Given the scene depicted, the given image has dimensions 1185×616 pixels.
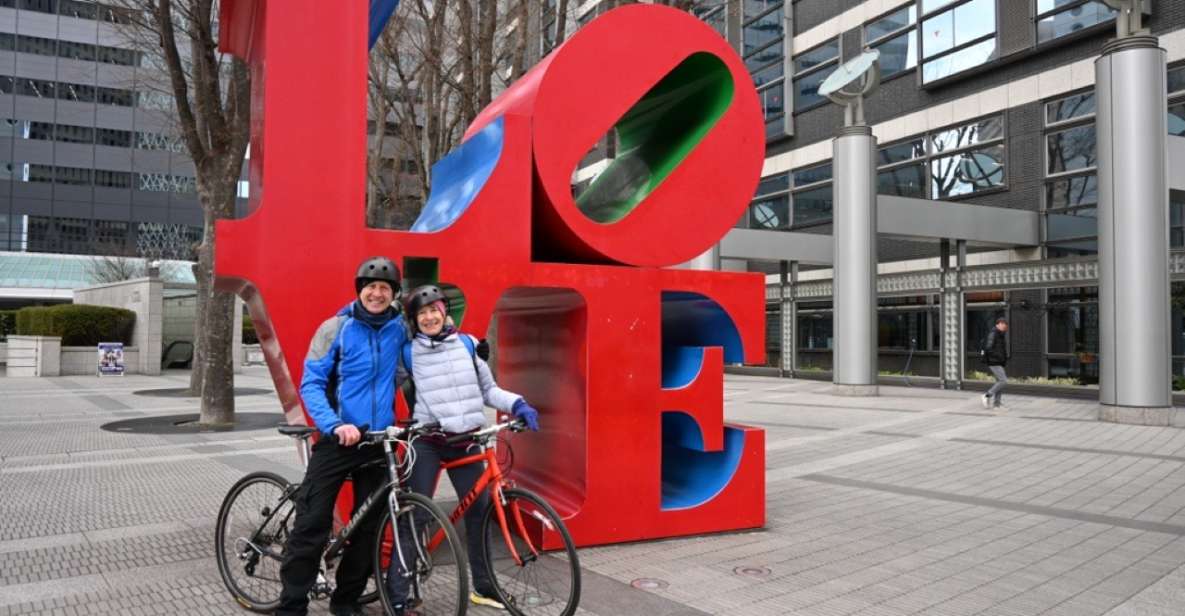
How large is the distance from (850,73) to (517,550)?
1669 cm

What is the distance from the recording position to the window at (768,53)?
2788cm

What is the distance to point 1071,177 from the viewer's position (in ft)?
62.3

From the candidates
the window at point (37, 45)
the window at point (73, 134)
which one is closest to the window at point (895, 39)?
the window at point (73, 134)

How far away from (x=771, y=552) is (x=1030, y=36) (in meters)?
18.3

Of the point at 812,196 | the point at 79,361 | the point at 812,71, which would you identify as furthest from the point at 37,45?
the point at 812,196

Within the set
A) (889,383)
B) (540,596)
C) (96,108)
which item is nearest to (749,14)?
(889,383)

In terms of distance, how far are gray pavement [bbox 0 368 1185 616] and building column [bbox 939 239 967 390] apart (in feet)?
22.3

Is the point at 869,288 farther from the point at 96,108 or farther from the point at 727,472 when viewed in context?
the point at 96,108

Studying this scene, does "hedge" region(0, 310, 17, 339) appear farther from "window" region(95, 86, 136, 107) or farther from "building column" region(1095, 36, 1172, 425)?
"building column" region(1095, 36, 1172, 425)

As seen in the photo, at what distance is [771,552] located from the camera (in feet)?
18.4

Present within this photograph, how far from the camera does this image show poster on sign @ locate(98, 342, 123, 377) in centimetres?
2445

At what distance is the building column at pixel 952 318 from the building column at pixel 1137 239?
5.90 metres

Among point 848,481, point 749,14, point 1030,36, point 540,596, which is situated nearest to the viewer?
point 540,596

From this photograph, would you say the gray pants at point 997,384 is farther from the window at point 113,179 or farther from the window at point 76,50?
the window at point 76,50
